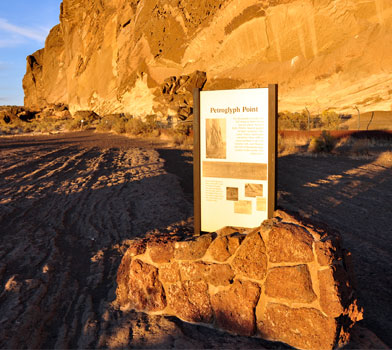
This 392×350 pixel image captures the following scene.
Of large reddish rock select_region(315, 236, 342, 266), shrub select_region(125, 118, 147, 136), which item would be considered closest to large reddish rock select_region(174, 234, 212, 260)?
large reddish rock select_region(315, 236, 342, 266)

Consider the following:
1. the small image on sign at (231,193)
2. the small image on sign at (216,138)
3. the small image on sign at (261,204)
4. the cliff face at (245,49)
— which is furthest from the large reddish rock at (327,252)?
the cliff face at (245,49)

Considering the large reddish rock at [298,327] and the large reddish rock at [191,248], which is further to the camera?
the large reddish rock at [191,248]

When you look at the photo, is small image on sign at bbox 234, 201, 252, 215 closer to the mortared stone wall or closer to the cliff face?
the mortared stone wall

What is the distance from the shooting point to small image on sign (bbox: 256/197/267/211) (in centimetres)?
344

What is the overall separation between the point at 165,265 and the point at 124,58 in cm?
4367

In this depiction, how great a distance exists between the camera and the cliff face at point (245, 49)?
2442 cm

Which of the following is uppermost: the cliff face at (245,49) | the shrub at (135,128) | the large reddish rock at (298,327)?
the cliff face at (245,49)

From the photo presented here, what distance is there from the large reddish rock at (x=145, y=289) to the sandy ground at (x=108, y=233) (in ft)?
0.43

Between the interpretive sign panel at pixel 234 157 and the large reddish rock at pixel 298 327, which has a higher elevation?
the interpretive sign panel at pixel 234 157

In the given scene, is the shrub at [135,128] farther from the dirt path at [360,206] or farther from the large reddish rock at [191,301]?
the large reddish rock at [191,301]

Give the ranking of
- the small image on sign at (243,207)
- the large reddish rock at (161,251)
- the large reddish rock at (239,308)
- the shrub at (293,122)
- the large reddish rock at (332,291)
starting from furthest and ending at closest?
the shrub at (293,122) → the small image on sign at (243,207) → the large reddish rock at (161,251) → the large reddish rock at (239,308) → the large reddish rock at (332,291)

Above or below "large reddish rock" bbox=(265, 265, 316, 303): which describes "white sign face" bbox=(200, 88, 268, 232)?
above

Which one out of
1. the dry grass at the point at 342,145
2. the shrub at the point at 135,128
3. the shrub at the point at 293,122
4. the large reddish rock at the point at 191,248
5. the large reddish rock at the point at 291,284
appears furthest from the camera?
the shrub at the point at 135,128

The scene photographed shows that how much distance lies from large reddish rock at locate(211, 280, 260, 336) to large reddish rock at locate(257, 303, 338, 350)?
0.10 metres
